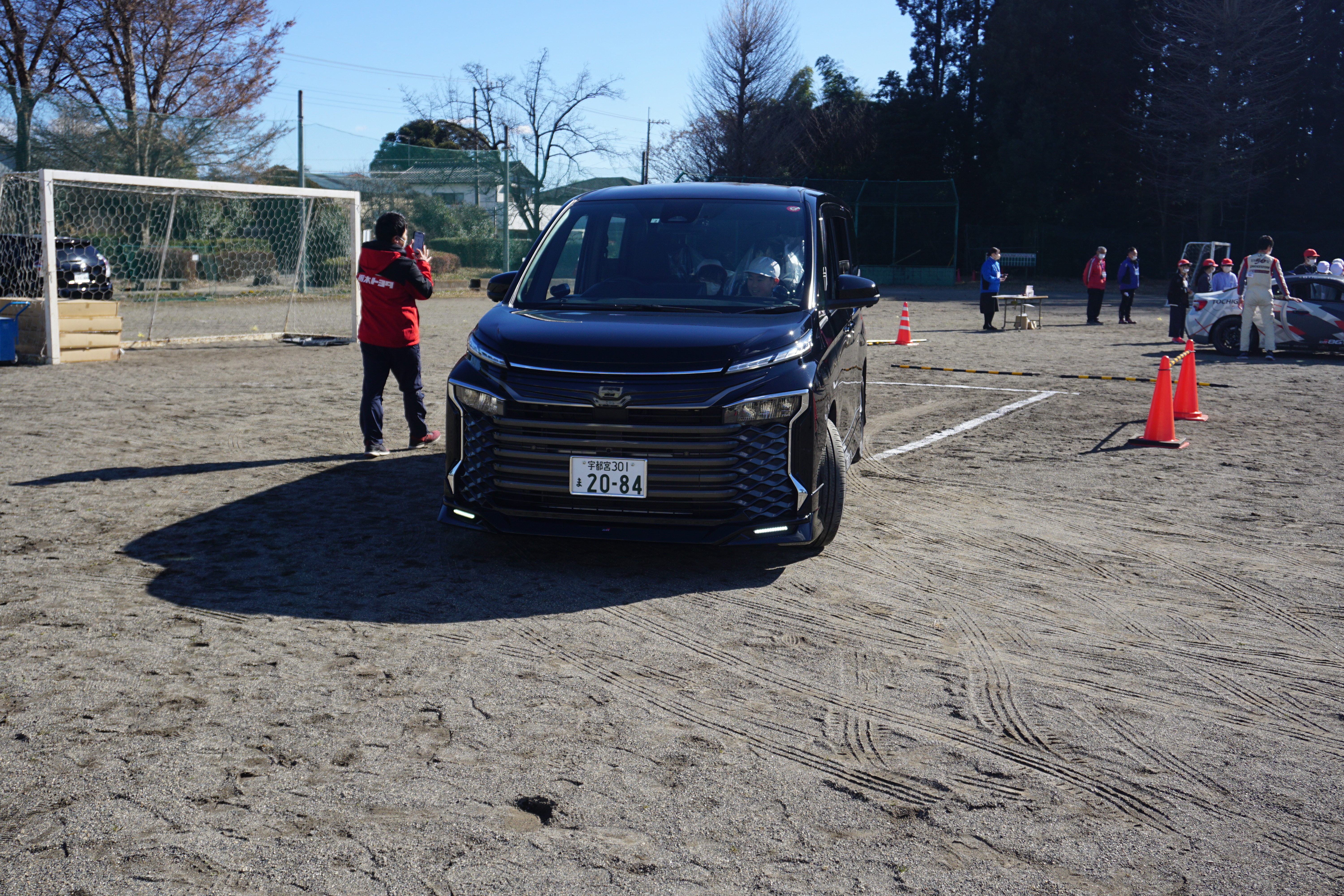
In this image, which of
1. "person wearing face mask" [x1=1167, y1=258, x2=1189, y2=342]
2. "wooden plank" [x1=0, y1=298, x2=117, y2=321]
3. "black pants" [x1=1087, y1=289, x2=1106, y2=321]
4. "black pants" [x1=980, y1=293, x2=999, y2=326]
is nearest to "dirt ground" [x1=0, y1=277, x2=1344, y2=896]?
"wooden plank" [x1=0, y1=298, x2=117, y2=321]

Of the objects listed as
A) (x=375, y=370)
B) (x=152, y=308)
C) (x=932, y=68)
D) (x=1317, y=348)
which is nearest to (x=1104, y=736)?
(x=375, y=370)

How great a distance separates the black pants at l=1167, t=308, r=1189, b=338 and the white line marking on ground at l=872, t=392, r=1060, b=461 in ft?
34.2

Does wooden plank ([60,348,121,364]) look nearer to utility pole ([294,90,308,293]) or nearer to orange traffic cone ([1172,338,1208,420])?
utility pole ([294,90,308,293])

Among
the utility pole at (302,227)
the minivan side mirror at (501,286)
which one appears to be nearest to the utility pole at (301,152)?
the utility pole at (302,227)

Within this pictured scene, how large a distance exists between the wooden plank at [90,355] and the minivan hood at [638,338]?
38.9ft

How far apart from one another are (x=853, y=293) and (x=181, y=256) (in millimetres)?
20770

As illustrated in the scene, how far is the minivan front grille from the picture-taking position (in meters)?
5.56

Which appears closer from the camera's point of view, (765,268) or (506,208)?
(765,268)

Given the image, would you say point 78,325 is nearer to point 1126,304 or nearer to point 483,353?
point 483,353

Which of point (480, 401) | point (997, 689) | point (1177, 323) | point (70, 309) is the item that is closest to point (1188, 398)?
point (997, 689)

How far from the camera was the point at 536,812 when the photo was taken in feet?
11.0

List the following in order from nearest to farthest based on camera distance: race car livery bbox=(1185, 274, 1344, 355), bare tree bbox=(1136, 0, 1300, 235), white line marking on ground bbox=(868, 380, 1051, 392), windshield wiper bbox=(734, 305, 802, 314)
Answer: windshield wiper bbox=(734, 305, 802, 314) < white line marking on ground bbox=(868, 380, 1051, 392) < race car livery bbox=(1185, 274, 1344, 355) < bare tree bbox=(1136, 0, 1300, 235)

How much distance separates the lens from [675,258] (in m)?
6.91

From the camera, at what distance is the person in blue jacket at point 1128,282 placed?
85.8 ft
